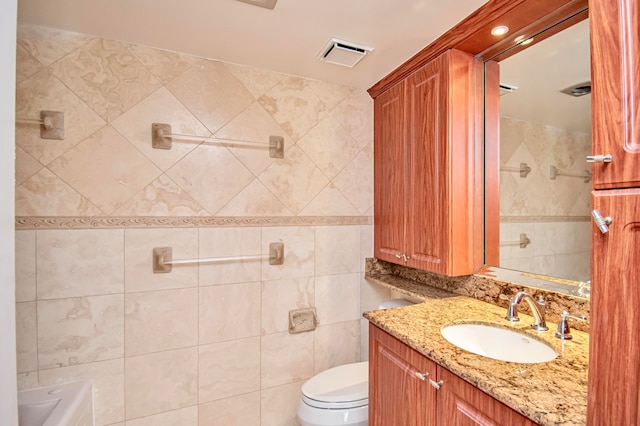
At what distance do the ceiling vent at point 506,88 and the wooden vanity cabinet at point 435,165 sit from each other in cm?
13

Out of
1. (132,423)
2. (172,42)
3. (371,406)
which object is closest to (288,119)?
(172,42)

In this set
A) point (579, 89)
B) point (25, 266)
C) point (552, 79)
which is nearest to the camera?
point (579, 89)

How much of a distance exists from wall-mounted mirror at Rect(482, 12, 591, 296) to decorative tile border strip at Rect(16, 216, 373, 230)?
97cm

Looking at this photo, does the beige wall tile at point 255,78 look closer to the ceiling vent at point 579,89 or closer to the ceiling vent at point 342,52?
the ceiling vent at point 342,52

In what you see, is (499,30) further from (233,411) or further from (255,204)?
(233,411)

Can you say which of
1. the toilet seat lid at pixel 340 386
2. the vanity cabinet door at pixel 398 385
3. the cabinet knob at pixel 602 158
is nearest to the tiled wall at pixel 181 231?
the toilet seat lid at pixel 340 386

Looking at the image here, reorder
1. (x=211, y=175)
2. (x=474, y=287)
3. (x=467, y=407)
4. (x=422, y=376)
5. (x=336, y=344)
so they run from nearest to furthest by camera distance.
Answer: (x=467, y=407) → (x=422, y=376) → (x=474, y=287) → (x=211, y=175) → (x=336, y=344)

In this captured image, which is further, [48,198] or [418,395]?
[48,198]

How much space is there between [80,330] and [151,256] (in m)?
0.47

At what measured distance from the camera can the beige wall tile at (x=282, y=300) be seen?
72.7 inches

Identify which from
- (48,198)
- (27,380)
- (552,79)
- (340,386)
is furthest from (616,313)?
(27,380)

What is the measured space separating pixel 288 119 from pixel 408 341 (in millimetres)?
1453

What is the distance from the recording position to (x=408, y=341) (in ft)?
3.44

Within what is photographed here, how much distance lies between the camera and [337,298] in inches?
80.7
